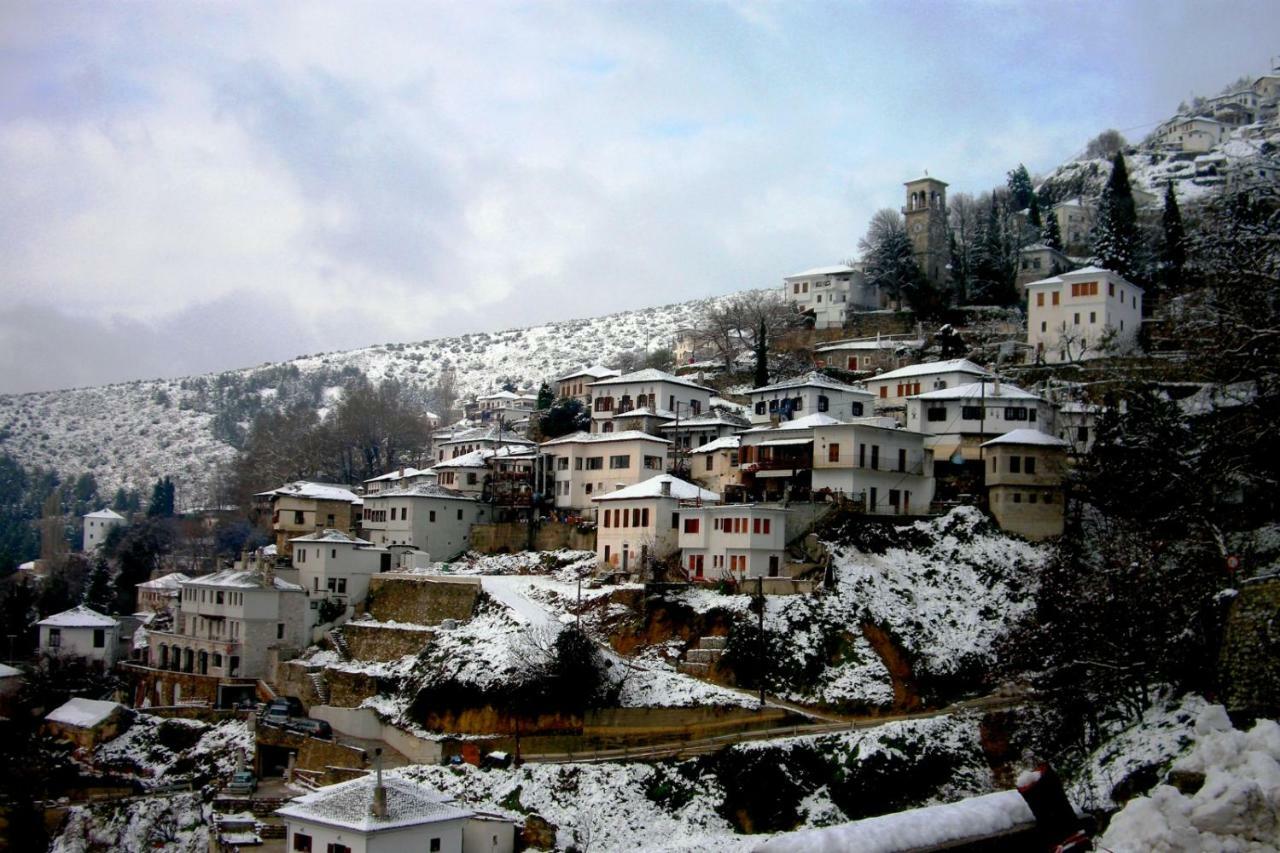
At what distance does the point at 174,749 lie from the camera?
53.3m

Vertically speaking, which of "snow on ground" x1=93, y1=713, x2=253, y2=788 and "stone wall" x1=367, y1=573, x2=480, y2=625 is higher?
"stone wall" x1=367, y1=573, x2=480, y2=625

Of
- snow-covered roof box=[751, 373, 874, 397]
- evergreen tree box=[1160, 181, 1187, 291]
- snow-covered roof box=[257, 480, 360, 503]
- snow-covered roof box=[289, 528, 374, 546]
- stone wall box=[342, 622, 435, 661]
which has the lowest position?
stone wall box=[342, 622, 435, 661]

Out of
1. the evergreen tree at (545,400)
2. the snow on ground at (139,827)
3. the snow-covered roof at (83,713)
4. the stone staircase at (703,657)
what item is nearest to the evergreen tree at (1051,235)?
the evergreen tree at (545,400)

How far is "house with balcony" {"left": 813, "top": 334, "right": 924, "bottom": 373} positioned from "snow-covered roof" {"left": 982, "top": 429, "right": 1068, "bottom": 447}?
74.2 ft

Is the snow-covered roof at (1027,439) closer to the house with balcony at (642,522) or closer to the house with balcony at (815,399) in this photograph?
the house with balcony at (815,399)

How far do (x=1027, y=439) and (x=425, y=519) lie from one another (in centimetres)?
3251

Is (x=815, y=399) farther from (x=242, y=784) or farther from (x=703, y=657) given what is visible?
(x=242, y=784)

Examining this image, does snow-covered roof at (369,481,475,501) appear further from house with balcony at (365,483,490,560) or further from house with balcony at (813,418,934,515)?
house with balcony at (813,418,934,515)

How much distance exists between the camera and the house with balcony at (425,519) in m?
64.6

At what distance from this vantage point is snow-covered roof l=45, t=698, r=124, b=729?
55188 millimetres

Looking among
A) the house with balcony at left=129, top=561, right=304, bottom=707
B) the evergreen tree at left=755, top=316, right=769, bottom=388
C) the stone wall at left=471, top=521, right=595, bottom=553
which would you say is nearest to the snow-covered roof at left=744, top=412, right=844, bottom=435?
the stone wall at left=471, top=521, right=595, bottom=553

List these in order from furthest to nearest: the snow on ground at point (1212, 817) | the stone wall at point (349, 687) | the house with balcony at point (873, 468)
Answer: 1. the house with balcony at point (873, 468)
2. the stone wall at point (349, 687)
3. the snow on ground at point (1212, 817)

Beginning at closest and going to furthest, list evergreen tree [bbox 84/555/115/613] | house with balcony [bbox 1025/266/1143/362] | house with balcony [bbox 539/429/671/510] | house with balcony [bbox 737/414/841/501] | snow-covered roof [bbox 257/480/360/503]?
house with balcony [bbox 737/414/841/501] → house with balcony [bbox 539/429/671/510] → house with balcony [bbox 1025/266/1143/362] → snow-covered roof [bbox 257/480/360/503] → evergreen tree [bbox 84/555/115/613]

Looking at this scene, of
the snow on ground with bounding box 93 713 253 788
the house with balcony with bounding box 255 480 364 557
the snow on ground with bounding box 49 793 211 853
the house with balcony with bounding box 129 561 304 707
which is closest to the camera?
the snow on ground with bounding box 49 793 211 853
